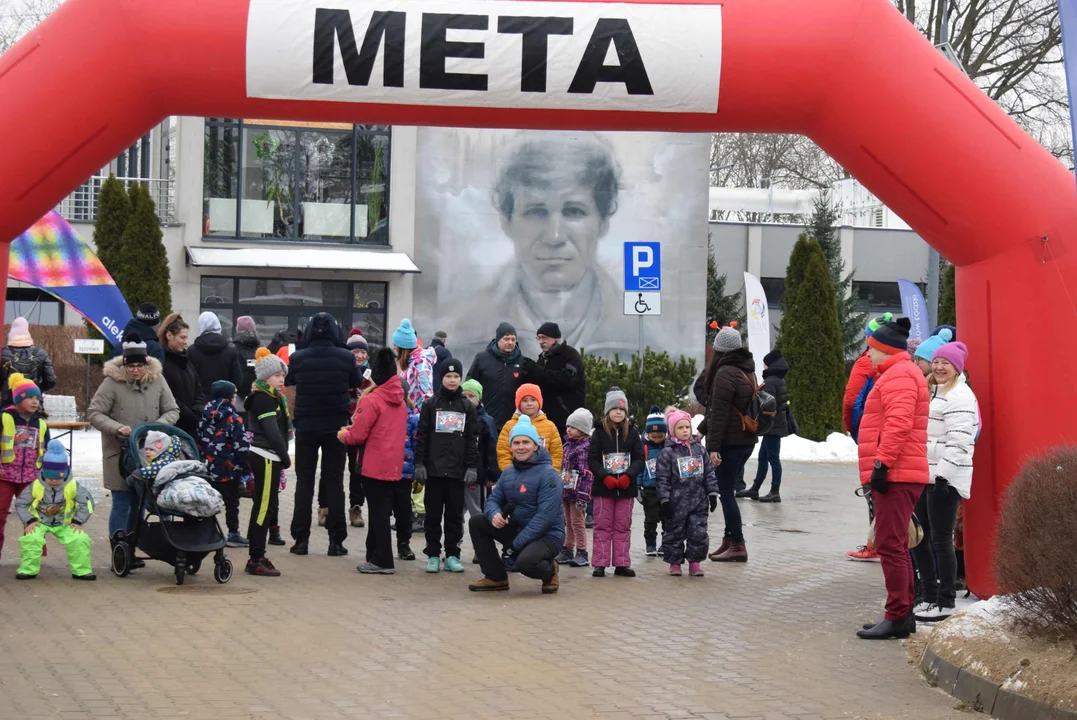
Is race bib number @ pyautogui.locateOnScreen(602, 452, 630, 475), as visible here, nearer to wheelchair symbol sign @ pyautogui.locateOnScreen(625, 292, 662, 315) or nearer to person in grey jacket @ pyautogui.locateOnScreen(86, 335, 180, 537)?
person in grey jacket @ pyautogui.locateOnScreen(86, 335, 180, 537)

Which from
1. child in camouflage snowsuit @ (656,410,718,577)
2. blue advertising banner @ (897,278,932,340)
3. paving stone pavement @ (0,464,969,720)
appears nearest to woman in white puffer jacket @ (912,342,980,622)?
paving stone pavement @ (0,464,969,720)

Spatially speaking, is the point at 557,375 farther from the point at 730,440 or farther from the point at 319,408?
the point at 319,408

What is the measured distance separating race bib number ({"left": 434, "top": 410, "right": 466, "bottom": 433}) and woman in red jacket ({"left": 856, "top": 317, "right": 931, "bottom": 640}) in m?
3.54

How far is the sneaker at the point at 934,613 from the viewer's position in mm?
9422

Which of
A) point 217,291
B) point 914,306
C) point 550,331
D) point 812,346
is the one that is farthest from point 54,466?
point 217,291

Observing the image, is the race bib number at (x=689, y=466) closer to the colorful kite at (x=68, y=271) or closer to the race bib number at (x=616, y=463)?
the race bib number at (x=616, y=463)

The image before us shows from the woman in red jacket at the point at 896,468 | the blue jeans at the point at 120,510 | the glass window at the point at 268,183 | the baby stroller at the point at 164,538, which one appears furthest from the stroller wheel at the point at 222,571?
the glass window at the point at 268,183

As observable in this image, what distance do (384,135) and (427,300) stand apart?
3.86 metres

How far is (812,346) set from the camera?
89.4 feet

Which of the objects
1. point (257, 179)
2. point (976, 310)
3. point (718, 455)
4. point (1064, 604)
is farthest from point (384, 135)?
point (1064, 604)

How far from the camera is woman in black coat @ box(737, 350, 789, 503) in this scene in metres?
16.9

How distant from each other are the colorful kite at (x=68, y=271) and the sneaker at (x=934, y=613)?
11073 millimetres

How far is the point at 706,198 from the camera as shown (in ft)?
111

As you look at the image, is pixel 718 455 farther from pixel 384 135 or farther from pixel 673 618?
pixel 384 135
